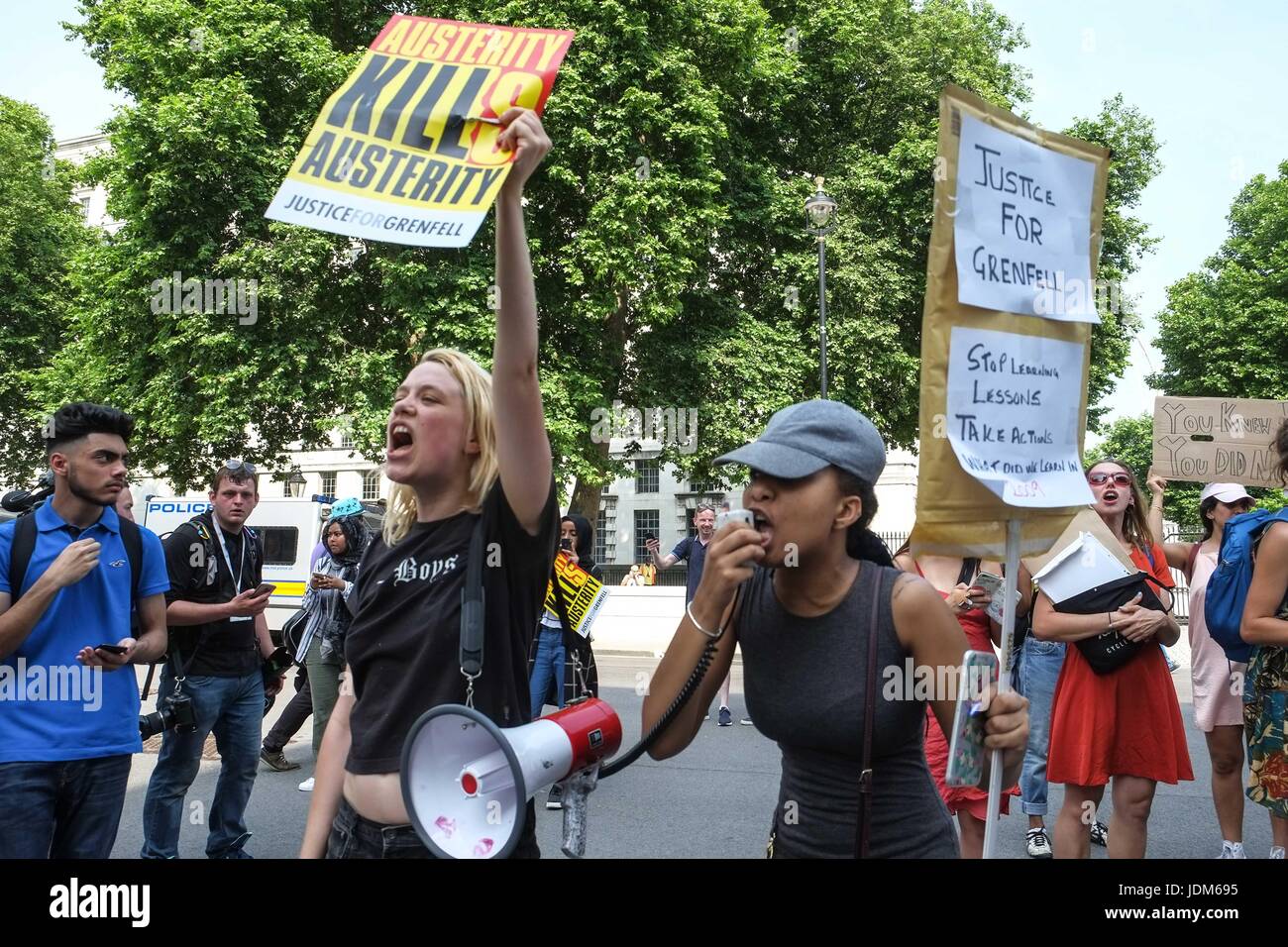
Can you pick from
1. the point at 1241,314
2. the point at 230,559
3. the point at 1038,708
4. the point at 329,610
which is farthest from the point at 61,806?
the point at 1241,314

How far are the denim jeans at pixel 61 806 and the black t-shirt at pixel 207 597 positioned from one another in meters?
1.68

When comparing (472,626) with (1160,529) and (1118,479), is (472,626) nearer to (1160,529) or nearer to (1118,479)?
(1118,479)

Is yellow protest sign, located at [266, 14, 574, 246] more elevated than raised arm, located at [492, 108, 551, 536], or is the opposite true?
yellow protest sign, located at [266, 14, 574, 246]

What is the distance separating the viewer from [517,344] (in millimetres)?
2178

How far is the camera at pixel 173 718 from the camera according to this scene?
495 cm

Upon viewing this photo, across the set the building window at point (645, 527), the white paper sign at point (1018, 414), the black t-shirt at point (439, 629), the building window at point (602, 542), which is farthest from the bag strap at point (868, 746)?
the building window at point (602, 542)

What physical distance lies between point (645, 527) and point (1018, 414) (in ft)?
138

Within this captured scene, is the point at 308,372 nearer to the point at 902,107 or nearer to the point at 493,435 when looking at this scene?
the point at 902,107

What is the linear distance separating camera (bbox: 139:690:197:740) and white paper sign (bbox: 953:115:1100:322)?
13.6ft

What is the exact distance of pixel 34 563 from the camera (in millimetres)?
3656

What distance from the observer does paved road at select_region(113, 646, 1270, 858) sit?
238 inches

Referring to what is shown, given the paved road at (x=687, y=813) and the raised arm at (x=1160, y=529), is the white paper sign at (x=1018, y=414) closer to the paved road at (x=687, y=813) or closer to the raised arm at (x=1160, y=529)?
the paved road at (x=687, y=813)

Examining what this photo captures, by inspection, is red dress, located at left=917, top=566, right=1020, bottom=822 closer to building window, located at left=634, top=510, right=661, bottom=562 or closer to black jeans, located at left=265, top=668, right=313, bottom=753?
black jeans, located at left=265, top=668, right=313, bottom=753

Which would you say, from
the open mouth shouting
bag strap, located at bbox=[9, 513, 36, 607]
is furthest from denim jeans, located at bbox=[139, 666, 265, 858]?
the open mouth shouting
